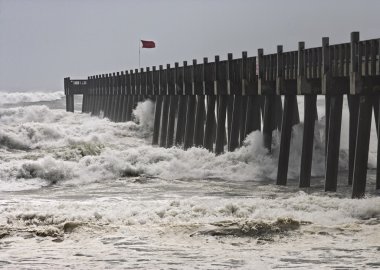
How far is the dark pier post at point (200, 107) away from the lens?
26.9 m

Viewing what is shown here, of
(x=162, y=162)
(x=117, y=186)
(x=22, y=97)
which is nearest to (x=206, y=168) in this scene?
(x=162, y=162)

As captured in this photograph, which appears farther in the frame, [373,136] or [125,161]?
[373,136]

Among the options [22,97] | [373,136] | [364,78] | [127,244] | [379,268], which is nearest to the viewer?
[379,268]

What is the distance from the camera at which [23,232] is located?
38.3 feet

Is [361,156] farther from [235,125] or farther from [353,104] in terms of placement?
[235,125]

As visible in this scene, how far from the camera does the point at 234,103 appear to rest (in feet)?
78.9

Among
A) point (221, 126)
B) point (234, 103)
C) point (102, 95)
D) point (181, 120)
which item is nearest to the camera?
point (234, 103)

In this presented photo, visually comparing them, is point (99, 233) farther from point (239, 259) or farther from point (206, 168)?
point (206, 168)

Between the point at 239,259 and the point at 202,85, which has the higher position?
the point at 202,85

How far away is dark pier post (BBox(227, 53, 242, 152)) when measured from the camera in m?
23.7

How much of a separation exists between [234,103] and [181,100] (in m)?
6.08

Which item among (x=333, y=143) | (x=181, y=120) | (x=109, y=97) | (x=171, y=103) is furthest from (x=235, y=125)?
(x=109, y=97)

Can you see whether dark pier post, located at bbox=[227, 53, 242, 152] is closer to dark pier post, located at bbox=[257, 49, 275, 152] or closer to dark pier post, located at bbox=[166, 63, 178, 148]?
dark pier post, located at bbox=[257, 49, 275, 152]

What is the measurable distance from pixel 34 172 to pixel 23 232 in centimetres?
911
